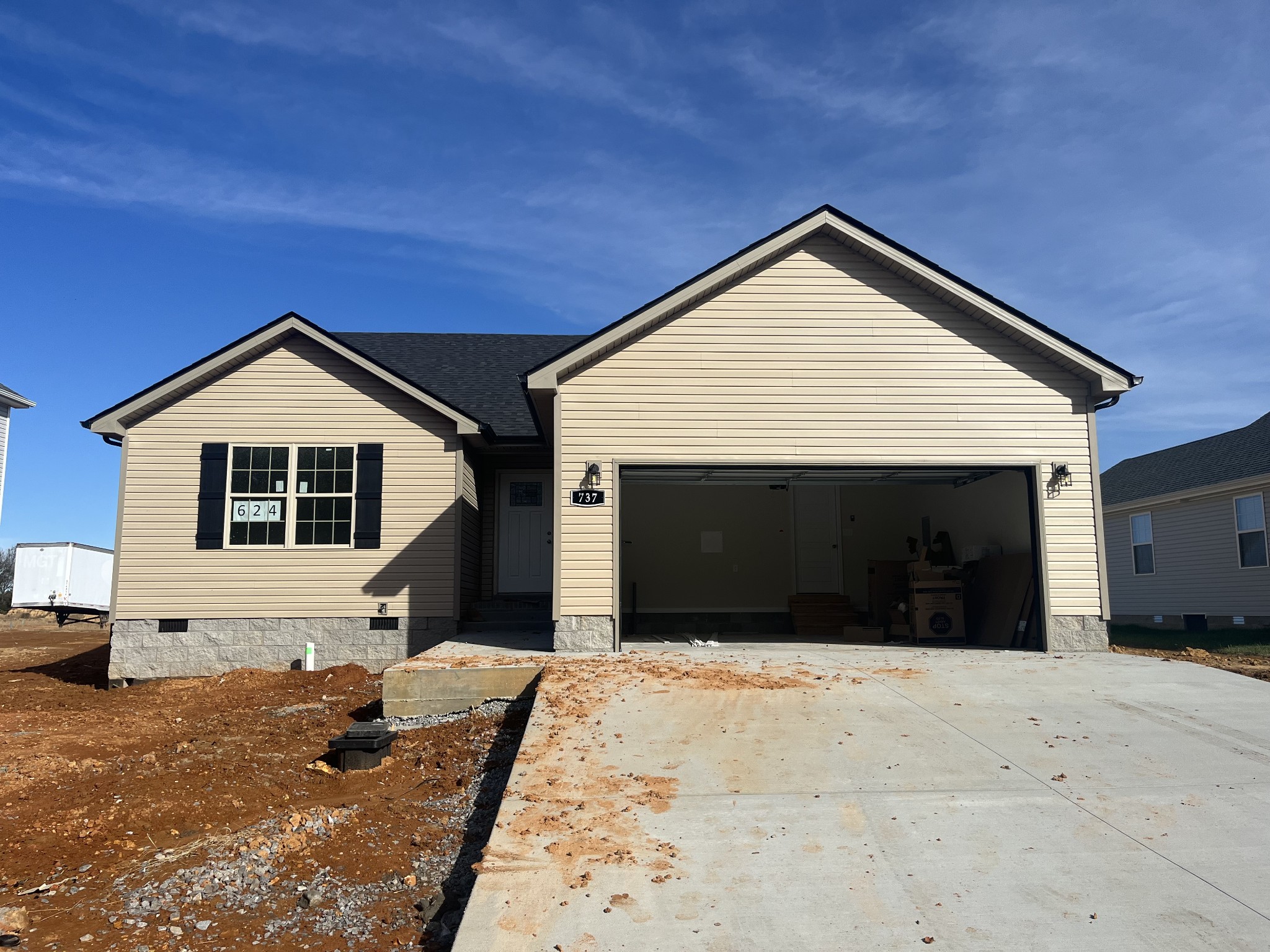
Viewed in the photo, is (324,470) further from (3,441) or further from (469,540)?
(3,441)

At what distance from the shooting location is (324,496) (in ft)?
44.4

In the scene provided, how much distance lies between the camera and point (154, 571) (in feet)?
Result: 43.8

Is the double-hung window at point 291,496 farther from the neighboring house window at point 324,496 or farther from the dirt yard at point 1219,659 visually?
the dirt yard at point 1219,659

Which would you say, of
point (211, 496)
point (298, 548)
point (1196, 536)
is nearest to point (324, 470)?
point (298, 548)

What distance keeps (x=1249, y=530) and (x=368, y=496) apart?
722 inches

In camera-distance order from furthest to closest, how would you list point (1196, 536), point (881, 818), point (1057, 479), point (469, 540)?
point (1196, 536), point (469, 540), point (1057, 479), point (881, 818)

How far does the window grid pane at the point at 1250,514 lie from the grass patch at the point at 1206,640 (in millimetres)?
2203

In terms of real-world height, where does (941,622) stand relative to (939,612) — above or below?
below

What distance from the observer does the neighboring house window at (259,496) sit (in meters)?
13.5

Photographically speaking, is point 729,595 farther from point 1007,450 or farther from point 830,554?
point 1007,450

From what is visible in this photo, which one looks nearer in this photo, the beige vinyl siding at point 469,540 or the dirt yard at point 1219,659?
the dirt yard at point 1219,659

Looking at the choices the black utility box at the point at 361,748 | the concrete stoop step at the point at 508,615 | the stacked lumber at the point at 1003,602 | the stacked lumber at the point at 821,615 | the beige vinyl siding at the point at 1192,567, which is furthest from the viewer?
the beige vinyl siding at the point at 1192,567

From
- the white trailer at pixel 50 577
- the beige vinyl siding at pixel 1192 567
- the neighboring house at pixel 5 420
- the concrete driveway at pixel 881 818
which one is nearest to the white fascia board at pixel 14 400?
the neighboring house at pixel 5 420

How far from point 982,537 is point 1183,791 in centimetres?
797
